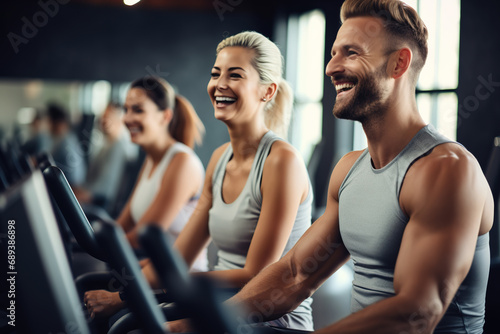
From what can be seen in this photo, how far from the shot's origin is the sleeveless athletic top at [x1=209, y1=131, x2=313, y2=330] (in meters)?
1.59

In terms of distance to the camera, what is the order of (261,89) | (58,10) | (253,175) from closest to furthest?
1. (253,175)
2. (261,89)
3. (58,10)

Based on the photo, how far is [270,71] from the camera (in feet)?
5.85

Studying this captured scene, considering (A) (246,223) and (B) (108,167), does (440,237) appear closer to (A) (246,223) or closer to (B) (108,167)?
(A) (246,223)

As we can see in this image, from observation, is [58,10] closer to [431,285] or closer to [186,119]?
[186,119]

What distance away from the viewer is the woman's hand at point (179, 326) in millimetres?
1271

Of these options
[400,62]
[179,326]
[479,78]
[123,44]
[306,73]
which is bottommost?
[179,326]

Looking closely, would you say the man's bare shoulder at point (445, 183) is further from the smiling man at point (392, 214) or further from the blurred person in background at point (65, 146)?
the blurred person in background at point (65, 146)

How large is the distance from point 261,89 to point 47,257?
1343 mm

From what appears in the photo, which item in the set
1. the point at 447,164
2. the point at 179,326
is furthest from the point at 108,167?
the point at 447,164

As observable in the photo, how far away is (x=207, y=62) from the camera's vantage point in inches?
273

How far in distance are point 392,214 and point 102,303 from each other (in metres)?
0.82

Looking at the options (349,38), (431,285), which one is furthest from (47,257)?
(349,38)

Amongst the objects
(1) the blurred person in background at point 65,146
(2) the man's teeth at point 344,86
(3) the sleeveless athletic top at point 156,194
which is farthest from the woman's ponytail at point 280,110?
(1) the blurred person in background at point 65,146

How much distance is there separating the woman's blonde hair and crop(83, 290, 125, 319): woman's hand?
80 cm
